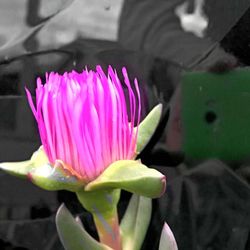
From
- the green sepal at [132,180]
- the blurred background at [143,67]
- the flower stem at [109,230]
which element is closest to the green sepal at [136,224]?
the flower stem at [109,230]

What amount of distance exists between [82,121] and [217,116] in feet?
1.49

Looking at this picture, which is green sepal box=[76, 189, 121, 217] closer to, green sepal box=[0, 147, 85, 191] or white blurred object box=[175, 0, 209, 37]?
green sepal box=[0, 147, 85, 191]

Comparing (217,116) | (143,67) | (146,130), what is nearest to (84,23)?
(143,67)

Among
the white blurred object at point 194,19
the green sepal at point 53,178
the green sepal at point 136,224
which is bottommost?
the green sepal at point 136,224

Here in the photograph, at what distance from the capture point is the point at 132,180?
51 centimetres

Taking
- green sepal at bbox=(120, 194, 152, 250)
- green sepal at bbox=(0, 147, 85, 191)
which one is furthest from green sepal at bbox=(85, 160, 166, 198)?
green sepal at bbox=(120, 194, 152, 250)

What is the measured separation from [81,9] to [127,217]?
0.42 m

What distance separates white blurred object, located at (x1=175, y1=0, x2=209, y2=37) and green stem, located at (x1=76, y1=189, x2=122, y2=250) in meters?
0.44

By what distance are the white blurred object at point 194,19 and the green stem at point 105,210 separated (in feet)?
1.46

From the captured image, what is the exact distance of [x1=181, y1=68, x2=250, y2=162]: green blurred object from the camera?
94 cm

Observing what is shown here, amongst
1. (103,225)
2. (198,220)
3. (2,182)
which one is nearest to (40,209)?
(2,182)

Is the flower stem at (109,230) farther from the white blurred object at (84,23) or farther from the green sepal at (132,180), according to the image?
the white blurred object at (84,23)

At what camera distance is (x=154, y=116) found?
651mm

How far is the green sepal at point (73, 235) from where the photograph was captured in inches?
23.3
